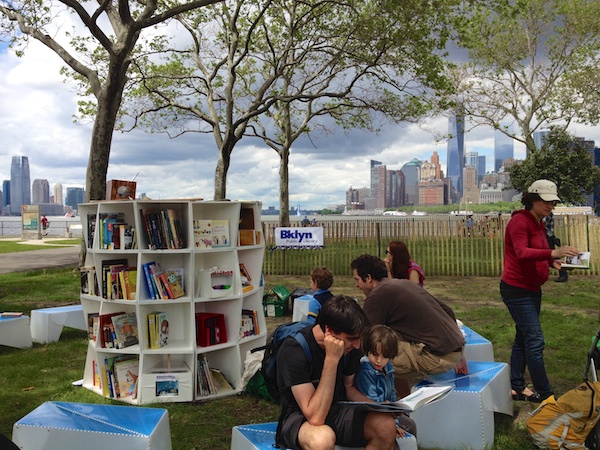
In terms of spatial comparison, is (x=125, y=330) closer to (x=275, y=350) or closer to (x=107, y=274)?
(x=107, y=274)

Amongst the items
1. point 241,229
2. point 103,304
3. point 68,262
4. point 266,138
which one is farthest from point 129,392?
point 266,138

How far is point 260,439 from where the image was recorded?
3535 mm

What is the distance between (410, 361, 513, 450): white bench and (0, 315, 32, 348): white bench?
6.38 meters

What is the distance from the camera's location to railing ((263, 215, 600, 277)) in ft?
55.9

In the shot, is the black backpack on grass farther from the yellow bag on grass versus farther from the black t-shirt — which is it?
the yellow bag on grass

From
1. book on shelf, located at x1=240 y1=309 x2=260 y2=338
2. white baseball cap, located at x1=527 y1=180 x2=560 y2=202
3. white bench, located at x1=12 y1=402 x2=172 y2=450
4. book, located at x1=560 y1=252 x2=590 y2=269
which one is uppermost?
white baseball cap, located at x1=527 y1=180 x2=560 y2=202

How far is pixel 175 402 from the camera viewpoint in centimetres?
578

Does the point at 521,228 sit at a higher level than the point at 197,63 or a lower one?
lower

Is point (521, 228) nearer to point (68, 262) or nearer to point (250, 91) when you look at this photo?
point (68, 262)

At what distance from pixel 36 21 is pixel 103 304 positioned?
12.5 meters

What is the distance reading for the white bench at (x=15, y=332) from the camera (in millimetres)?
8086

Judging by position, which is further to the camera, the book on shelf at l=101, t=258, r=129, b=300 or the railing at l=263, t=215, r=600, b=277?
the railing at l=263, t=215, r=600, b=277

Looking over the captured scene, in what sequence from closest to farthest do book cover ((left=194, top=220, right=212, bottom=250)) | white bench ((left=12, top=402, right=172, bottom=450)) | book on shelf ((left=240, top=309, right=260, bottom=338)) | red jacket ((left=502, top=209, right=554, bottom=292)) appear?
white bench ((left=12, top=402, right=172, bottom=450)) < red jacket ((left=502, top=209, right=554, bottom=292)) < book cover ((left=194, top=220, right=212, bottom=250)) < book on shelf ((left=240, top=309, right=260, bottom=338))

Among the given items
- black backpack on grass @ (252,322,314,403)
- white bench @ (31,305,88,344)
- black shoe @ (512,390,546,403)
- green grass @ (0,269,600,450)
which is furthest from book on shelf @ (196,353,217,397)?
Answer: white bench @ (31,305,88,344)
